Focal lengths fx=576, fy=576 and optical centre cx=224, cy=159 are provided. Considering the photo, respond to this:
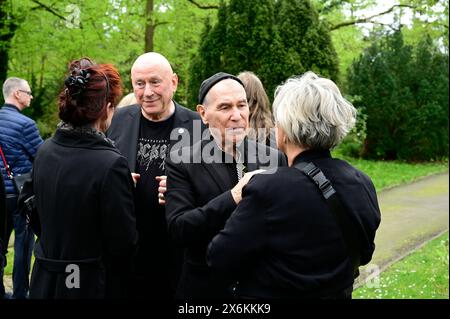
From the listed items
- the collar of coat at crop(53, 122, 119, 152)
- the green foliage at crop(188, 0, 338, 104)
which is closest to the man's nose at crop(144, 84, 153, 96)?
the collar of coat at crop(53, 122, 119, 152)

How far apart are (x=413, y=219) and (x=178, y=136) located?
7972mm

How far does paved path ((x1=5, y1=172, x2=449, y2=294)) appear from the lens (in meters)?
8.12

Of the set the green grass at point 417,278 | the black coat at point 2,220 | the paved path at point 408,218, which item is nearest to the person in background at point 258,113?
the black coat at point 2,220

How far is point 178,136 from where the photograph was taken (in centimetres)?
345

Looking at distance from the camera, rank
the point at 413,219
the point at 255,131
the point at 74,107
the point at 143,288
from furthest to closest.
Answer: the point at 413,219
the point at 255,131
the point at 143,288
the point at 74,107

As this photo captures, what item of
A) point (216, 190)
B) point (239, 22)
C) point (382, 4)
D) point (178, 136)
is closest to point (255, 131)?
point (178, 136)

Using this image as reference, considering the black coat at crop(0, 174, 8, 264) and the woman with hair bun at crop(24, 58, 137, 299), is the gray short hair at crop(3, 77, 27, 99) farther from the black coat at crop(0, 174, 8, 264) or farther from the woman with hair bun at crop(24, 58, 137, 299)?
the woman with hair bun at crop(24, 58, 137, 299)

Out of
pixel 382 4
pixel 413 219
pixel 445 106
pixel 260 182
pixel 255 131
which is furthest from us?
pixel 445 106

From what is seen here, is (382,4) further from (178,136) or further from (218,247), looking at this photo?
(218,247)

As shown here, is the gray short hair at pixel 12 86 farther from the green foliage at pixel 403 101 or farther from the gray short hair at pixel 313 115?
the green foliage at pixel 403 101

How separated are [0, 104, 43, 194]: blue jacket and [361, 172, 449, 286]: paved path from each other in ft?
13.4

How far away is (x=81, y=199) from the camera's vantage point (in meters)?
2.66

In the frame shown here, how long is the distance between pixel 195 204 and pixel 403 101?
17662 mm

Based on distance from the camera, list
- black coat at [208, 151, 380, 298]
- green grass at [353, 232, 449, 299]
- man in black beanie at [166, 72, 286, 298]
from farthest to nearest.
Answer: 1. green grass at [353, 232, 449, 299]
2. man in black beanie at [166, 72, 286, 298]
3. black coat at [208, 151, 380, 298]
